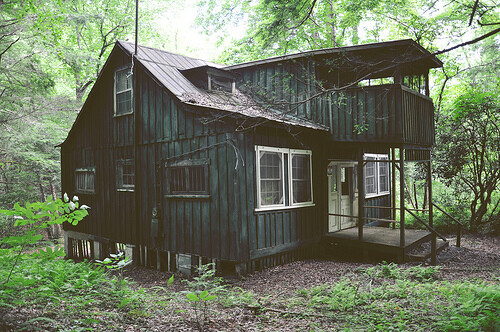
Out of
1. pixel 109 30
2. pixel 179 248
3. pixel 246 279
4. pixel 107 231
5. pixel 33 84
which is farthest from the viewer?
pixel 109 30

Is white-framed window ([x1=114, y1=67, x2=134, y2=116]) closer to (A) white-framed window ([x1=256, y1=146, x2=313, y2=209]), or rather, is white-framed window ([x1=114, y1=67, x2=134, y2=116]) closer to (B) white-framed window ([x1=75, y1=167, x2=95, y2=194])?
(B) white-framed window ([x1=75, y1=167, x2=95, y2=194])

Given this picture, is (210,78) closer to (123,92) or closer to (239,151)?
(123,92)

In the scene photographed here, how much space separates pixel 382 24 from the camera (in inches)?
834

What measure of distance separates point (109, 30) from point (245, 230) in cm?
2251

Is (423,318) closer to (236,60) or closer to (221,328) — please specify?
(221,328)

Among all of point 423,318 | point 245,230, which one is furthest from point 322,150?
point 423,318

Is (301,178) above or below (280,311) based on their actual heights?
above

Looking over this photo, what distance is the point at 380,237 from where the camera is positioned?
10719 millimetres

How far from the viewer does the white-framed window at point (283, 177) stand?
30.1ft

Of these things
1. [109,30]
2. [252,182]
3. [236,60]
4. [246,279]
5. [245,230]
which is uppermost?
[109,30]

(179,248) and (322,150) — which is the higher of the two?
(322,150)

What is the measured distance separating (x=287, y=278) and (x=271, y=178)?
250 centimetres

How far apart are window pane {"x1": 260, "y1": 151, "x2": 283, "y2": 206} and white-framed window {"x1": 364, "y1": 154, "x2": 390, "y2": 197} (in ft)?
17.6

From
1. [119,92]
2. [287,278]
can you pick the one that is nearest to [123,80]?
[119,92]
